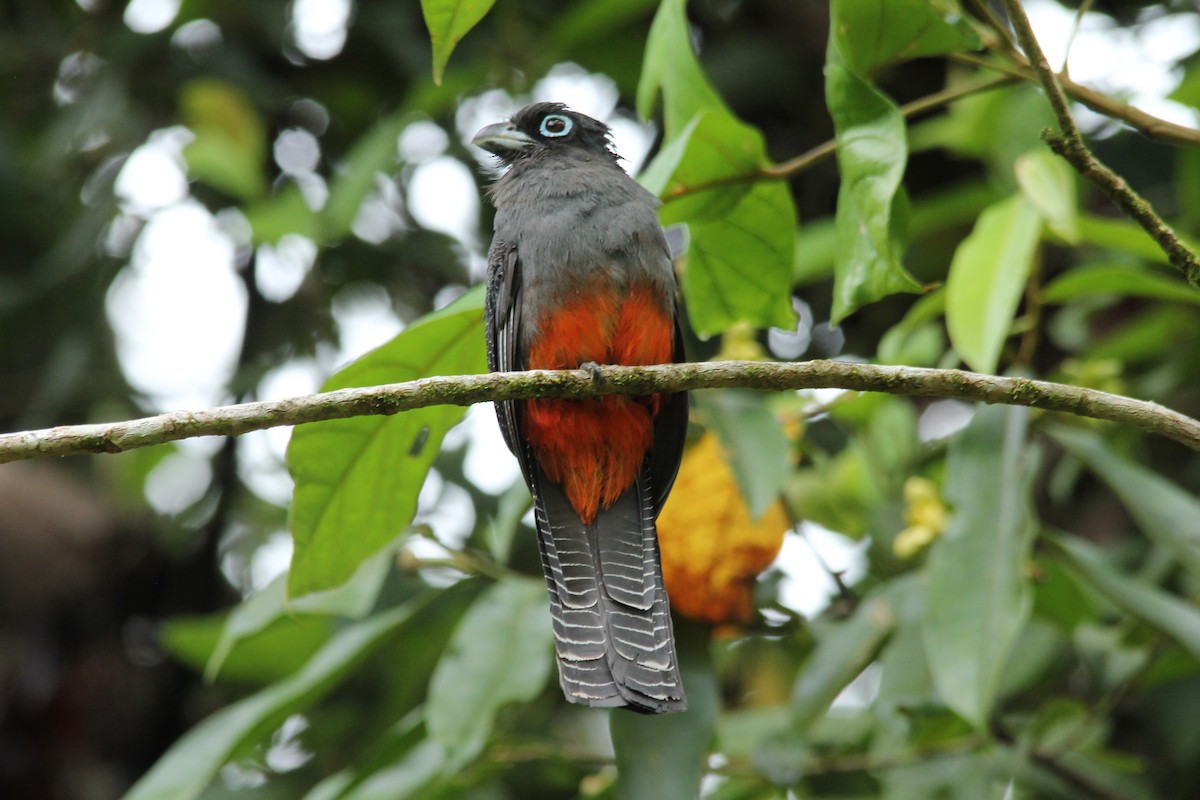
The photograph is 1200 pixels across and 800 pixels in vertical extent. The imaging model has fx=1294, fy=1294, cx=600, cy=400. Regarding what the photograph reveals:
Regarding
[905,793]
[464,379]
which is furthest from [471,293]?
[905,793]

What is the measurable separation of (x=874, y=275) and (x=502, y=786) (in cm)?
254

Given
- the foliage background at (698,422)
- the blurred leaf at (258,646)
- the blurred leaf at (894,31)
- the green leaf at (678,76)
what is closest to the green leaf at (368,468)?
the foliage background at (698,422)

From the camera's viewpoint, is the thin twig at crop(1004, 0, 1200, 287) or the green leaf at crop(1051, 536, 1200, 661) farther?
the green leaf at crop(1051, 536, 1200, 661)

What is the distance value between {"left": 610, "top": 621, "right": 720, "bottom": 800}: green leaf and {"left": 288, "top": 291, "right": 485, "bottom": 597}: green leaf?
689mm

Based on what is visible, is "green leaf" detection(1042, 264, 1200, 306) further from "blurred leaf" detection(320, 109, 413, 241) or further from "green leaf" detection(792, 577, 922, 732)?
"blurred leaf" detection(320, 109, 413, 241)

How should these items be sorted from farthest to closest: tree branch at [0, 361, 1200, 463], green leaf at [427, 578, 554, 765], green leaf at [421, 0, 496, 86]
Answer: green leaf at [427, 578, 554, 765], green leaf at [421, 0, 496, 86], tree branch at [0, 361, 1200, 463]

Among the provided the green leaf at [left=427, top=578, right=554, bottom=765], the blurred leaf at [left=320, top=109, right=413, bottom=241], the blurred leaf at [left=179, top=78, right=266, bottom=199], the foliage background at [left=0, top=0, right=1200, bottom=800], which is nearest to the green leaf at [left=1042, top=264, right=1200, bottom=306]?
the foliage background at [left=0, top=0, right=1200, bottom=800]

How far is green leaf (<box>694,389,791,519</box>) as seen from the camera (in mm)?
2924

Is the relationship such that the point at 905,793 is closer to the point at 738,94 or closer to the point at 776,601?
the point at 776,601

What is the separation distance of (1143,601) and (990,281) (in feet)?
2.68

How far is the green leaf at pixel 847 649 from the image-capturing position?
10.2ft

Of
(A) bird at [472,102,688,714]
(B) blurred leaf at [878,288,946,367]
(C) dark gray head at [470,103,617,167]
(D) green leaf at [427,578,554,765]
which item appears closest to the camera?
(A) bird at [472,102,688,714]

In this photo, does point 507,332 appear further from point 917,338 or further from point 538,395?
point 917,338

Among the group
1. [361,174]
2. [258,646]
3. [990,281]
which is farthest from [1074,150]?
[258,646]
